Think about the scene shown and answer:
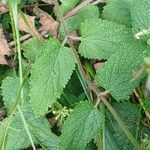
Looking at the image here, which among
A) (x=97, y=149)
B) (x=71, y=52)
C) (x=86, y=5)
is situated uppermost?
(x=86, y=5)

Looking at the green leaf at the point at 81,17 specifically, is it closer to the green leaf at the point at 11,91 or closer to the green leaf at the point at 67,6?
the green leaf at the point at 67,6

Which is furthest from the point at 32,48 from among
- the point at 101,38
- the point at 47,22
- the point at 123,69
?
the point at 123,69

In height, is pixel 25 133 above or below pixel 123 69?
below

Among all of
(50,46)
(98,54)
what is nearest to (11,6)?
(50,46)

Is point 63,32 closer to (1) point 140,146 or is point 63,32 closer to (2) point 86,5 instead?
(2) point 86,5

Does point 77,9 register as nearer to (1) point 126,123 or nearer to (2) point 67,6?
(2) point 67,6

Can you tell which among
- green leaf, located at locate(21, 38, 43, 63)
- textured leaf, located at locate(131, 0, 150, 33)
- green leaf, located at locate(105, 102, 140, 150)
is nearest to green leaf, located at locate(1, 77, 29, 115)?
green leaf, located at locate(21, 38, 43, 63)
